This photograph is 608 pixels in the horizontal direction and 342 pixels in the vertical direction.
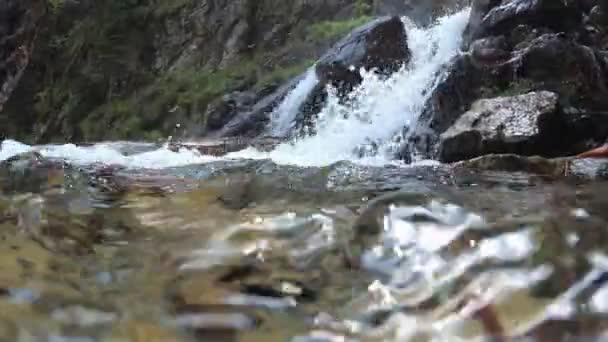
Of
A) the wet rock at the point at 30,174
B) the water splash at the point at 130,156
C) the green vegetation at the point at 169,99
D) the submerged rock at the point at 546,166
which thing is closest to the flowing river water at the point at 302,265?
the wet rock at the point at 30,174

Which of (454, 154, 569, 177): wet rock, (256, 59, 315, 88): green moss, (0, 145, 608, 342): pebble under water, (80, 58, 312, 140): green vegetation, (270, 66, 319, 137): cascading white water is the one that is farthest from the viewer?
(80, 58, 312, 140): green vegetation

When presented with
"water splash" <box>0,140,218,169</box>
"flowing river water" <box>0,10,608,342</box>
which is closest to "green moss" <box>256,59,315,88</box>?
"water splash" <box>0,140,218,169</box>

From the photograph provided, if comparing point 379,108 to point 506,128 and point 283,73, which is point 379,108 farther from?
point 283,73

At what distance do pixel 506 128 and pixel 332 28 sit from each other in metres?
8.31

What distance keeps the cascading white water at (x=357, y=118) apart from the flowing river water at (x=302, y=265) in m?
3.24

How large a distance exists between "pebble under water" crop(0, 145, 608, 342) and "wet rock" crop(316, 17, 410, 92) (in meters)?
6.12

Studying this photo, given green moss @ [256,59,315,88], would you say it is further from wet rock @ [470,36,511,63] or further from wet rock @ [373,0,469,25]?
wet rock @ [470,36,511,63]

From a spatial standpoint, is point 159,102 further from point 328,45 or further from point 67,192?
point 67,192

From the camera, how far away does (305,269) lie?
1977mm

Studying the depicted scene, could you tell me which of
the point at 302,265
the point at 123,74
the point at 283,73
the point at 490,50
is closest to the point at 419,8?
the point at 283,73

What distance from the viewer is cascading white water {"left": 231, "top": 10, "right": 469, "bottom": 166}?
24.4 ft

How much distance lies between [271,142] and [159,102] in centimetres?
624

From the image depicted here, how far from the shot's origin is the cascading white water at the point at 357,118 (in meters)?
6.85

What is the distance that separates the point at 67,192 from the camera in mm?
3402
